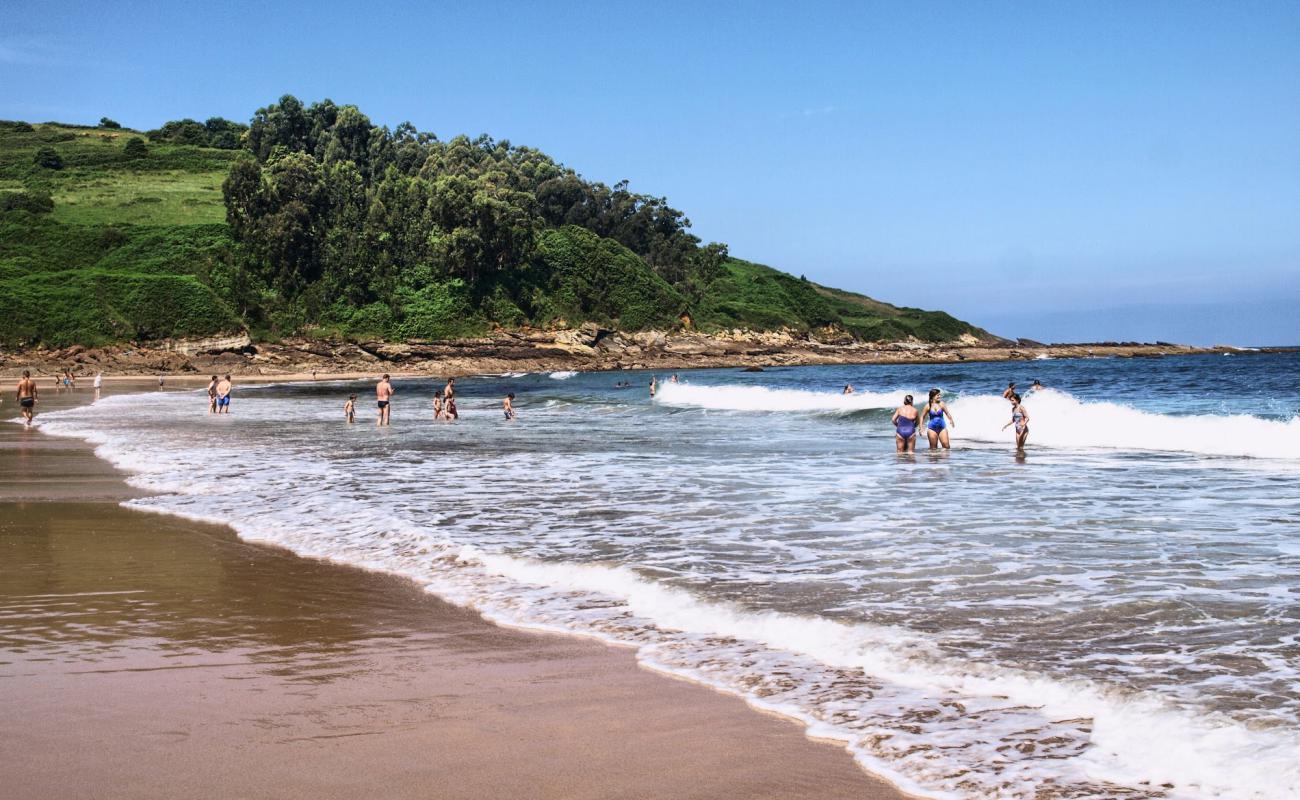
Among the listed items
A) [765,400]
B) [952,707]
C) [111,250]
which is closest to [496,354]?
[111,250]

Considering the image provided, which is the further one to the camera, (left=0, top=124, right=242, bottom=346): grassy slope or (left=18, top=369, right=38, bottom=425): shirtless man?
(left=0, top=124, right=242, bottom=346): grassy slope

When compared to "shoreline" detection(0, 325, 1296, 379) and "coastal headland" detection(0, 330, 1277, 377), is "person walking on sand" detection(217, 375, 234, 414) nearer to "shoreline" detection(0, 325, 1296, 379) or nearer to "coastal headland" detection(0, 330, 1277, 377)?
"shoreline" detection(0, 325, 1296, 379)

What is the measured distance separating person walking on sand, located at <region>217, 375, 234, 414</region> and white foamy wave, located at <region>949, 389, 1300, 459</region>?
23693 mm

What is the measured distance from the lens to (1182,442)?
76.9 ft

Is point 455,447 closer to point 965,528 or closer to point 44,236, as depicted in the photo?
point 965,528

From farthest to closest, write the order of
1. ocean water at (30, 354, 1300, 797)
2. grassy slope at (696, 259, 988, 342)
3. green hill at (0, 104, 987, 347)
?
grassy slope at (696, 259, 988, 342), green hill at (0, 104, 987, 347), ocean water at (30, 354, 1300, 797)

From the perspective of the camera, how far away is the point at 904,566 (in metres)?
9.16

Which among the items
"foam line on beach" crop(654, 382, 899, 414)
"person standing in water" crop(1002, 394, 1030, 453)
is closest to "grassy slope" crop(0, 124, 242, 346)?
"foam line on beach" crop(654, 382, 899, 414)

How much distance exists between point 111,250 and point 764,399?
69.5m

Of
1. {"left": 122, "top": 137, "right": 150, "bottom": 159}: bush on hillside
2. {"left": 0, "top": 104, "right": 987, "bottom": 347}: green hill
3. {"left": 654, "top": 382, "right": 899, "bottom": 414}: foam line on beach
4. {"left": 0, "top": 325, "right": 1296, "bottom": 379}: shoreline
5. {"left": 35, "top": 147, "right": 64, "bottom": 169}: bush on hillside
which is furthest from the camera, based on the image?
{"left": 122, "top": 137, "right": 150, "bottom": 159}: bush on hillside

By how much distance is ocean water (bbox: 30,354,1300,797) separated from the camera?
504 cm

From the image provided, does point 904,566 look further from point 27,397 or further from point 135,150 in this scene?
point 135,150

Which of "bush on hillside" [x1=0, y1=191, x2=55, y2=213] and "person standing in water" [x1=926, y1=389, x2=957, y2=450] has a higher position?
"bush on hillside" [x1=0, y1=191, x2=55, y2=213]

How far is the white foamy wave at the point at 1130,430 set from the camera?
21.9 meters
